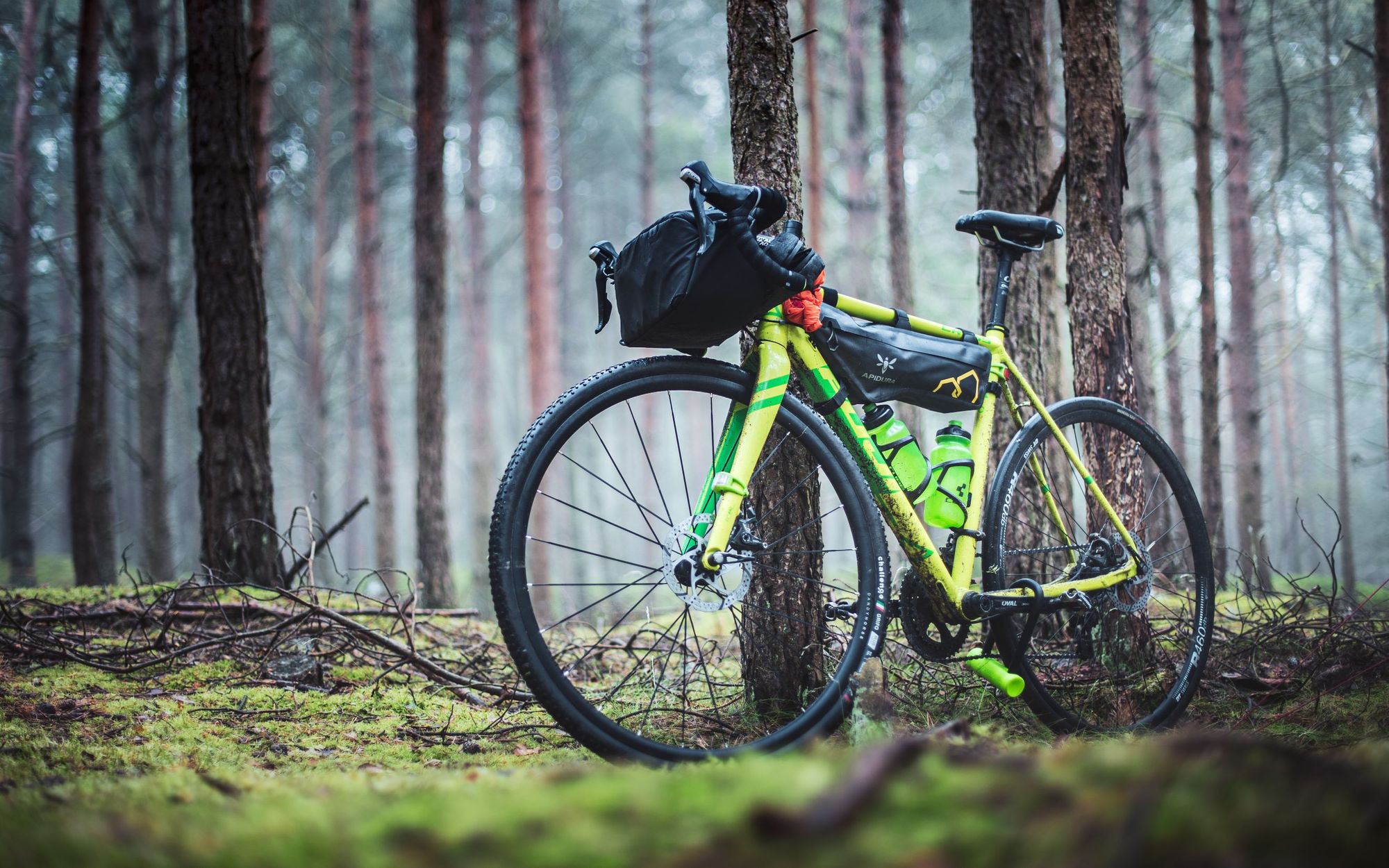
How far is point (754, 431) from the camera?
2.33 metres

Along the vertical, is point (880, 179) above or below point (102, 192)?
above

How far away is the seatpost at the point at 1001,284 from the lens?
305 cm

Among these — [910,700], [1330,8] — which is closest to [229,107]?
[910,700]

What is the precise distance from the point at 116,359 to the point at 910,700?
30.2 m

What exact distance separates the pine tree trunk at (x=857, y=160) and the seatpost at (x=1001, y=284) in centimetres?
A: 1119

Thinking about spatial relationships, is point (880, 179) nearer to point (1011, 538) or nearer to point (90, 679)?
point (1011, 538)

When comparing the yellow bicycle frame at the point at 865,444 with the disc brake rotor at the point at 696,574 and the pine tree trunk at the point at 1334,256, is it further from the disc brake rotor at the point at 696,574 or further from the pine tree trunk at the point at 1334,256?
the pine tree trunk at the point at 1334,256

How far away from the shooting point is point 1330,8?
12.1 metres

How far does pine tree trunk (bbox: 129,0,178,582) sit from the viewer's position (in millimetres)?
9031

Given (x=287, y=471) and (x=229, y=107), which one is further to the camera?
(x=287, y=471)

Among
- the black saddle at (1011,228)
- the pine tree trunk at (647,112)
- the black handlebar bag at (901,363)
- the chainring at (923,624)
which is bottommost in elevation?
the chainring at (923,624)

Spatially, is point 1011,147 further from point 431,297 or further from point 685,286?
point 431,297

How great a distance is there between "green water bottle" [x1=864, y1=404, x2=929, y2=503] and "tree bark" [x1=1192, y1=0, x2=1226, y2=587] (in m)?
6.15

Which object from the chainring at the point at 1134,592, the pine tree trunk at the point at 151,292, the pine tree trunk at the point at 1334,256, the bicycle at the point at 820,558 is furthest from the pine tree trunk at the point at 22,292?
the pine tree trunk at the point at 1334,256
